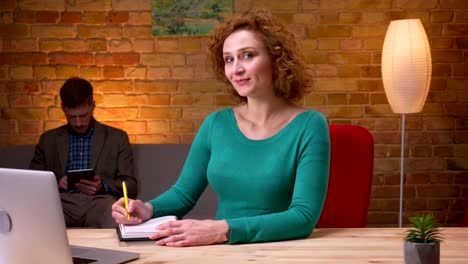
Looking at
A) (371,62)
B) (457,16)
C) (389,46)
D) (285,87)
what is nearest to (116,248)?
(285,87)

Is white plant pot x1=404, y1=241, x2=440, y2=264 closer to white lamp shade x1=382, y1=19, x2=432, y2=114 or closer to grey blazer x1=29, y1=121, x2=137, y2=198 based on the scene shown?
white lamp shade x1=382, y1=19, x2=432, y2=114

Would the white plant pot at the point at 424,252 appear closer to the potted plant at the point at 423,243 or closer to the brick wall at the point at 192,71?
the potted plant at the point at 423,243

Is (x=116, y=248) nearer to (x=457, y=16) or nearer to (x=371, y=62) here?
(x=371, y=62)

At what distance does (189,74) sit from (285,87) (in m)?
2.41

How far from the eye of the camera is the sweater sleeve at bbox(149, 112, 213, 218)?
7.34 feet

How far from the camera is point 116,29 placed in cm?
464

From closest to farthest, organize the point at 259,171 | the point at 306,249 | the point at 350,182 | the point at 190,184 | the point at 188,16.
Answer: the point at 306,249
the point at 259,171
the point at 190,184
the point at 350,182
the point at 188,16

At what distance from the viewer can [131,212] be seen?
6.63 ft

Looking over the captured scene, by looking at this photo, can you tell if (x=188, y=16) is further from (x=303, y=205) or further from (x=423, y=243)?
(x=423, y=243)

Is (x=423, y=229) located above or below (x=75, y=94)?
below

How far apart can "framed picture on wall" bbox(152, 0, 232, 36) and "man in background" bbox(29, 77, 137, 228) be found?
709 millimetres

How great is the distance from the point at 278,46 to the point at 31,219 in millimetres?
1150

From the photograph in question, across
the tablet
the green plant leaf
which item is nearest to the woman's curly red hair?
the green plant leaf

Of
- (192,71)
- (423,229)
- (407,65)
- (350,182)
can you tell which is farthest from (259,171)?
(192,71)
